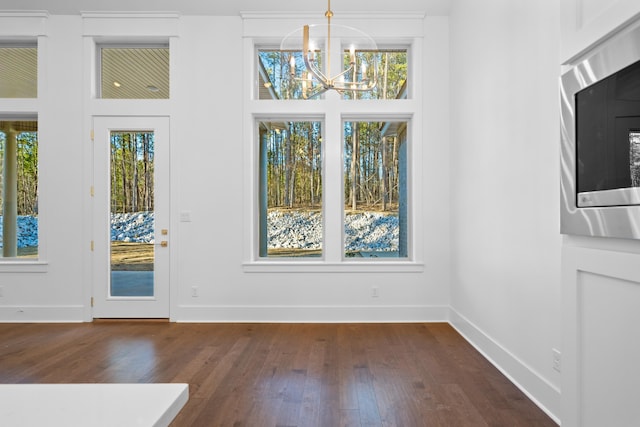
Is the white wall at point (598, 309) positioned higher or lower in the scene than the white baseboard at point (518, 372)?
higher

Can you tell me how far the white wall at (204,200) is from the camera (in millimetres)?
4316

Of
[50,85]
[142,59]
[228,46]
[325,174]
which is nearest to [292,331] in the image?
[325,174]

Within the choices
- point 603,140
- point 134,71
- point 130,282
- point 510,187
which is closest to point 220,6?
point 134,71

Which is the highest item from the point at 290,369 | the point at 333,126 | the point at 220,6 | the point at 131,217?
the point at 220,6

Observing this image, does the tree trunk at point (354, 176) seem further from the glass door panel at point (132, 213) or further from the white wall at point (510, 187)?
the glass door panel at point (132, 213)

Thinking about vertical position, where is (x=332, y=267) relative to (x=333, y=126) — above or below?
below

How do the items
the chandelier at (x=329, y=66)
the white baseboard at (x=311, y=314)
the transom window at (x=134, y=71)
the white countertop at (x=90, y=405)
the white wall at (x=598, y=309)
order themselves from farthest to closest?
the transom window at (x=134, y=71) < the white baseboard at (x=311, y=314) < the chandelier at (x=329, y=66) < the white wall at (x=598, y=309) < the white countertop at (x=90, y=405)

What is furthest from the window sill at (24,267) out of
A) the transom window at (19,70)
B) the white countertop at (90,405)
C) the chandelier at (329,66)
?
the white countertop at (90,405)

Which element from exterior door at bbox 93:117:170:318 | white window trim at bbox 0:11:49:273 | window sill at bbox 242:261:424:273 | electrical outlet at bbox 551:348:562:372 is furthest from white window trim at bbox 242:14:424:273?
white window trim at bbox 0:11:49:273

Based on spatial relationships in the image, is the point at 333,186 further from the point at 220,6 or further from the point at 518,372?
the point at 518,372

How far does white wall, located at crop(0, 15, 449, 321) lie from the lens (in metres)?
4.32

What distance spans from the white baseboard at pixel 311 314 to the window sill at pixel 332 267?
38 centimetres

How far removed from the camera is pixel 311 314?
4316 millimetres

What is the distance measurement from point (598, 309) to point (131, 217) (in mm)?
4324
